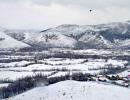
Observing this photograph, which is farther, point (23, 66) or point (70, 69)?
point (23, 66)

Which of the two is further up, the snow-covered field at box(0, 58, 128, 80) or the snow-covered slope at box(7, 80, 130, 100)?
the snow-covered field at box(0, 58, 128, 80)

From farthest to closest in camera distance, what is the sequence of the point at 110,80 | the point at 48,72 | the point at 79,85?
the point at 48,72 < the point at 110,80 < the point at 79,85

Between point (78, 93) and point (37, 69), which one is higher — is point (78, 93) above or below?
below

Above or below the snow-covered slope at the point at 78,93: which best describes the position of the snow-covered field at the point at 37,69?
above

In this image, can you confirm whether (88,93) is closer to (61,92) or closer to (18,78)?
(61,92)

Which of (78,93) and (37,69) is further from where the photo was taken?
(37,69)

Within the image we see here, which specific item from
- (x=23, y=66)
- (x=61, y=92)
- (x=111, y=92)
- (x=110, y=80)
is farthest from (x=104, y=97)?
(x=23, y=66)

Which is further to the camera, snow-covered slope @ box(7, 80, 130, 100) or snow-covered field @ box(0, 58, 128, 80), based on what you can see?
snow-covered field @ box(0, 58, 128, 80)

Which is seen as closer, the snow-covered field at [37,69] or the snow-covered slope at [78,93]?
the snow-covered slope at [78,93]
